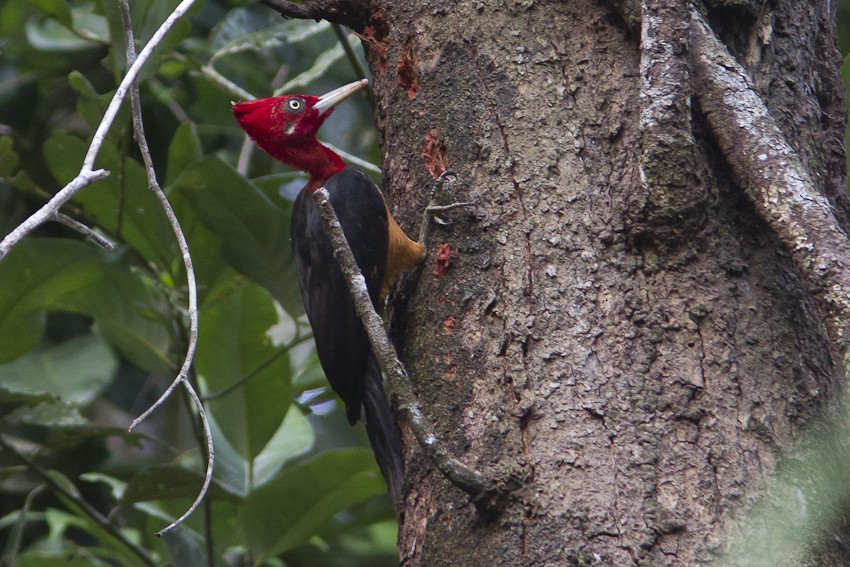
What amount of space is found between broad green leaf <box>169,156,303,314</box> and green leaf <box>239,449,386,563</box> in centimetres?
56

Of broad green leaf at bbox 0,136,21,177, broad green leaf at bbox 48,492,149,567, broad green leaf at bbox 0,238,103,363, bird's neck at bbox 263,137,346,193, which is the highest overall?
broad green leaf at bbox 0,136,21,177

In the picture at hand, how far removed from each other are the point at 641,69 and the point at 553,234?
0.39 metres

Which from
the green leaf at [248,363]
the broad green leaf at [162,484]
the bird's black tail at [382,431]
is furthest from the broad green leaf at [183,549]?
the bird's black tail at [382,431]

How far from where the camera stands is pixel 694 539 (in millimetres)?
1676

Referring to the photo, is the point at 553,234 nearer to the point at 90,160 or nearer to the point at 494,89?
the point at 494,89

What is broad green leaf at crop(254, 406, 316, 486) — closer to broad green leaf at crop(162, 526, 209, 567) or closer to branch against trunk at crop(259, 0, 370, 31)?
broad green leaf at crop(162, 526, 209, 567)

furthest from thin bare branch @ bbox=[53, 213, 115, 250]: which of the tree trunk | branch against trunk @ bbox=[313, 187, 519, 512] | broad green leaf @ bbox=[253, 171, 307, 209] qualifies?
broad green leaf @ bbox=[253, 171, 307, 209]

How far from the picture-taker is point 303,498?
329 cm

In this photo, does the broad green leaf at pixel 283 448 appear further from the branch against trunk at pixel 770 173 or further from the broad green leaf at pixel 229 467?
the branch against trunk at pixel 770 173

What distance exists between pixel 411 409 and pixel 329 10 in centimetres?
136

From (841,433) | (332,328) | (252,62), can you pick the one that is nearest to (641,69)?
(841,433)

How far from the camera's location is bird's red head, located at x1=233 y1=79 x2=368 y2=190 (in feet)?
11.5

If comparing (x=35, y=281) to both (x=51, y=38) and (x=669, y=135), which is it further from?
(x=669, y=135)

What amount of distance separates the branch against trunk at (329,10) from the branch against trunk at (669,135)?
0.98 meters
